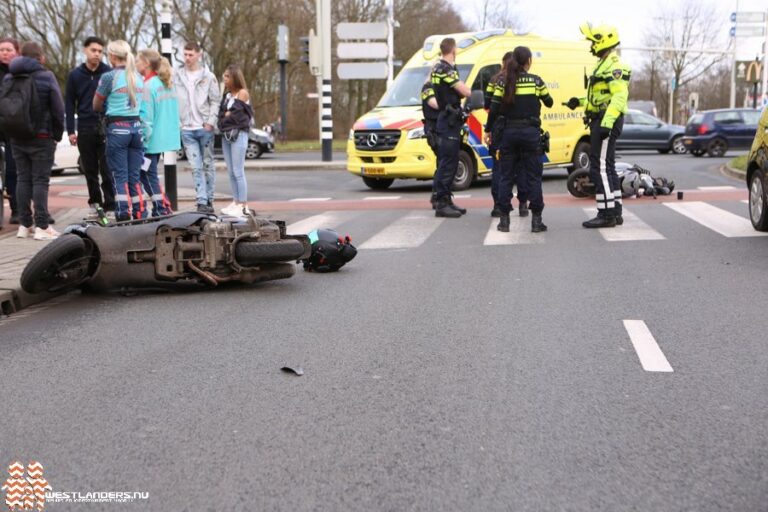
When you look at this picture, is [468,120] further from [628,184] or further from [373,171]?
[628,184]

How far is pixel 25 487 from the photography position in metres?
3.37

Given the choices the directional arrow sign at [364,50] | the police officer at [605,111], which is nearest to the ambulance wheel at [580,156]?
the police officer at [605,111]

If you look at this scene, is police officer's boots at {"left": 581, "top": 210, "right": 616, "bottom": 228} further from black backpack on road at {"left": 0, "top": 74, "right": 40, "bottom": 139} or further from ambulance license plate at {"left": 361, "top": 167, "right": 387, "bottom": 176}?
ambulance license plate at {"left": 361, "top": 167, "right": 387, "bottom": 176}

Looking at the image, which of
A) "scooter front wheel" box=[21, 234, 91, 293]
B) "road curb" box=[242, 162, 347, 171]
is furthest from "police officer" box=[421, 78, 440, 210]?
"road curb" box=[242, 162, 347, 171]

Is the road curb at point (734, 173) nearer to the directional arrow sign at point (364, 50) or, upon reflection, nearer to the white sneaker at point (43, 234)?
the directional arrow sign at point (364, 50)

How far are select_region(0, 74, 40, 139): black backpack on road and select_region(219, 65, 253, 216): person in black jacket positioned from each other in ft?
10.1

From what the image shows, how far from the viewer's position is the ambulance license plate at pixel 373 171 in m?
16.5

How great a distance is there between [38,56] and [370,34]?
19823 millimetres

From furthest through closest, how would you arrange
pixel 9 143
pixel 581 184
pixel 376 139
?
pixel 376 139, pixel 581 184, pixel 9 143

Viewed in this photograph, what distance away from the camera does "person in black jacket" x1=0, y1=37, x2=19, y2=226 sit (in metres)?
10.2

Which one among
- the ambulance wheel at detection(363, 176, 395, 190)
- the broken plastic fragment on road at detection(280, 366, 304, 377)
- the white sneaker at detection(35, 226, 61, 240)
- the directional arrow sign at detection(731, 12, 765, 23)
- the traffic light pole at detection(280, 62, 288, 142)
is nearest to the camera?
the broken plastic fragment on road at detection(280, 366, 304, 377)

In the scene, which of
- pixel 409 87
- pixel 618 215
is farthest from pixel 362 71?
pixel 618 215

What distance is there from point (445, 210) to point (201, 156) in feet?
10.3

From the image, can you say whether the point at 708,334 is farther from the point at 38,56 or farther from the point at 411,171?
the point at 411,171
